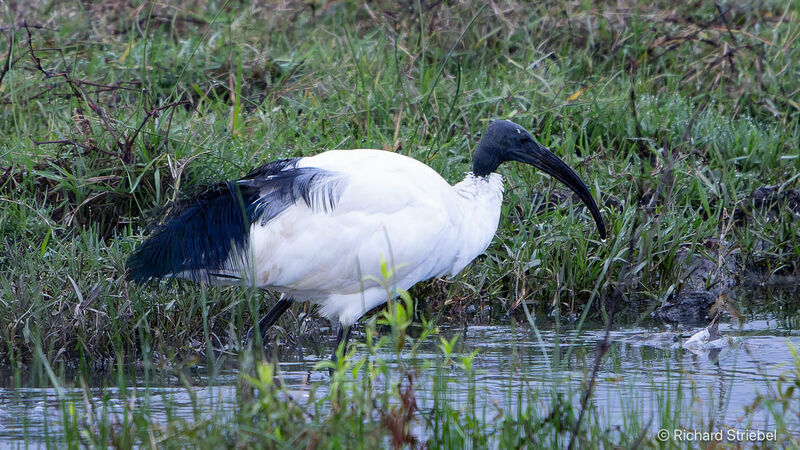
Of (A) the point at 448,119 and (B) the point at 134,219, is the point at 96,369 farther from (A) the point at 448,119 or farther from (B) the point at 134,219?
(A) the point at 448,119

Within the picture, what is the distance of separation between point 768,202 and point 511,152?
1979 mm

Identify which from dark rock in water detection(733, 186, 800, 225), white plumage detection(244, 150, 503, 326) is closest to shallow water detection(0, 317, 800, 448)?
white plumage detection(244, 150, 503, 326)

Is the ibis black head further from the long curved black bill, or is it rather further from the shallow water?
the shallow water

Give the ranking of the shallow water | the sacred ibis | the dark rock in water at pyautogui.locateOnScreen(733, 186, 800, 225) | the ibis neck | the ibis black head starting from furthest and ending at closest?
the dark rock in water at pyautogui.locateOnScreen(733, 186, 800, 225) < the ibis black head < the ibis neck < the sacred ibis < the shallow water

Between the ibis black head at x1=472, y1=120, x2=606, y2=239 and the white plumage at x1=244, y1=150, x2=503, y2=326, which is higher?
the ibis black head at x1=472, y1=120, x2=606, y2=239

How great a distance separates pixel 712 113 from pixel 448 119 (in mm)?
1735

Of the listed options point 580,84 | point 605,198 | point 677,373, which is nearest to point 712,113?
point 580,84

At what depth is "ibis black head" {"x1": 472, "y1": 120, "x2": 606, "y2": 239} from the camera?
4.97 meters

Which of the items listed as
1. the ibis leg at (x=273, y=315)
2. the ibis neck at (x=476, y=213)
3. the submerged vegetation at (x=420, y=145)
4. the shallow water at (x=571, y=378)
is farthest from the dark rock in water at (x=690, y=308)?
the ibis leg at (x=273, y=315)

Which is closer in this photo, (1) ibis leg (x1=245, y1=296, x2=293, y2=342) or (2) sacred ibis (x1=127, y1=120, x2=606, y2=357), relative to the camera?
(2) sacred ibis (x1=127, y1=120, x2=606, y2=357)

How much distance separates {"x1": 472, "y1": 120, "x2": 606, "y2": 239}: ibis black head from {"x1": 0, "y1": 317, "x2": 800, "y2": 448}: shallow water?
74cm
